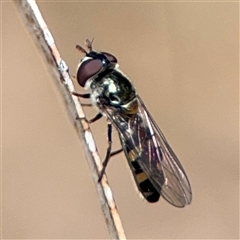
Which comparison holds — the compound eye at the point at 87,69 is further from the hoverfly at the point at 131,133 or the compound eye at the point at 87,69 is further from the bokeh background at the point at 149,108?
the bokeh background at the point at 149,108

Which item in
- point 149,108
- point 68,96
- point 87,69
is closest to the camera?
point 68,96

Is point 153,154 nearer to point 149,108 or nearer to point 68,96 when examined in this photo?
point 68,96

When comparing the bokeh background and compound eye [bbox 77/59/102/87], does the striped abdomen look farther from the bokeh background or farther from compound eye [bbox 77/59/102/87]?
the bokeh background

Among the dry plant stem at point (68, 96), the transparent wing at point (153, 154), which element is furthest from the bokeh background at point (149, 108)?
the dry plant stem at point (68, 96)

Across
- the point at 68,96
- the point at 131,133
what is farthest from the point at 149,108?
the point at 68,96

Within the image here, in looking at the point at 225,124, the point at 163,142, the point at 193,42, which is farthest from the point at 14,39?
the point at 163,142
